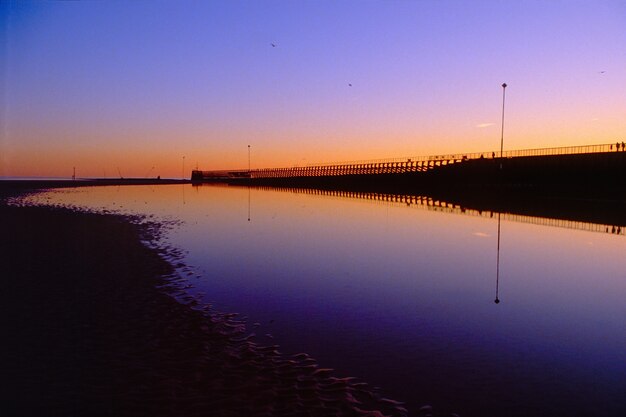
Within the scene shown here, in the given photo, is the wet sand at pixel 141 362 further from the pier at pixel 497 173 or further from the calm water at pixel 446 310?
the pier at pixel 497 173

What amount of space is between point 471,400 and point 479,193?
5837cm

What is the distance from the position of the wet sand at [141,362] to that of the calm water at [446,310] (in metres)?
0.60

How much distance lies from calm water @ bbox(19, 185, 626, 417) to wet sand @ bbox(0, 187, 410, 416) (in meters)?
0.60

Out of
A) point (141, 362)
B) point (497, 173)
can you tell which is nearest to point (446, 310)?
point (141, 362)

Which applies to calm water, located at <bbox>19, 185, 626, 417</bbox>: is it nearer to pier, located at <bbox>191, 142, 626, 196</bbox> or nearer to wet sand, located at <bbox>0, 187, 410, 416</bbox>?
wet sand, located at <bbox>0, 187, 410, 416</bbox>

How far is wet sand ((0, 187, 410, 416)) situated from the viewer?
547 centimetres

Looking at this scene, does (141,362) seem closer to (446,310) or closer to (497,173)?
(446,310)

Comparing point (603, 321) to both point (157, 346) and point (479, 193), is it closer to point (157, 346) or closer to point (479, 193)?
point (157, 346)

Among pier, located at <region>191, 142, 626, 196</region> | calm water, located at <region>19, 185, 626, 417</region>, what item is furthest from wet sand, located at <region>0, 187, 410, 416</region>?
pier, located at <region>191, 142, 626, 196</region>

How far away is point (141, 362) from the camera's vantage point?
6633mm

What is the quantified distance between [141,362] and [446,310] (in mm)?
6323

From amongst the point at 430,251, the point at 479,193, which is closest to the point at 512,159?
the point at 479,193

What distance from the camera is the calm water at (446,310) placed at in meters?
6.34

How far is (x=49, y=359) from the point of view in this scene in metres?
6.66
